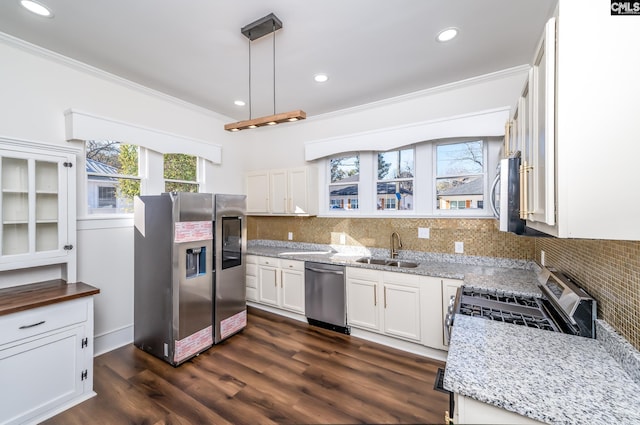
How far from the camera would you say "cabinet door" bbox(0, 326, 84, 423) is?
1729mm

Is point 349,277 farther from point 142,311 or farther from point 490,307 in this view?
point 142,311

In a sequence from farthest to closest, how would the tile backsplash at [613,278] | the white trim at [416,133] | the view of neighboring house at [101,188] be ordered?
the view of neighboring house at [101,188], the white trim at [416,133], the tile backsplash at [613,278]

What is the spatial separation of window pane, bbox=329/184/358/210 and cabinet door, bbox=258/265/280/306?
120 cm

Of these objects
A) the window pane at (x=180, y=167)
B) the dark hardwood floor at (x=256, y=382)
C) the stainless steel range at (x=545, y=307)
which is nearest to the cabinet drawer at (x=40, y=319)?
the dark hardwood floor at (x=256, y=382)

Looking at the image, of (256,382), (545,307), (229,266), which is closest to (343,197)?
(229,266)

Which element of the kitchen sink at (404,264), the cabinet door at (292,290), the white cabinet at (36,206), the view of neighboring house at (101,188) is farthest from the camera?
the cabinet door at (292,290)

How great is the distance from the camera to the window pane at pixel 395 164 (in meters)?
3.26

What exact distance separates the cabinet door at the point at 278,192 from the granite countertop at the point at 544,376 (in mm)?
2899

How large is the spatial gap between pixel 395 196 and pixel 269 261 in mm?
1811

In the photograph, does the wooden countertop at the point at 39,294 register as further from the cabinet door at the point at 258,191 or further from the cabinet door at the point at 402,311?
the cabinet door at the point at 402,311

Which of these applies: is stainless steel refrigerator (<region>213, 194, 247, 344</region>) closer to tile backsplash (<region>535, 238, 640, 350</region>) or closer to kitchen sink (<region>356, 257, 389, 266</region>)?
kitchen sink (<region>356, 257, 389, 266</region>)

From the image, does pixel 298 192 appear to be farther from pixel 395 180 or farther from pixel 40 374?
pixel 40 374

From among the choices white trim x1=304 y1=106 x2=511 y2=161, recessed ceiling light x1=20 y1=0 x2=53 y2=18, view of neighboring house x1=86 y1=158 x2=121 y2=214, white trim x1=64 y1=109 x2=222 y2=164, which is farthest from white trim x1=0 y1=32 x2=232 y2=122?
white trim x1=304 y1=106 x2=511 y2=161

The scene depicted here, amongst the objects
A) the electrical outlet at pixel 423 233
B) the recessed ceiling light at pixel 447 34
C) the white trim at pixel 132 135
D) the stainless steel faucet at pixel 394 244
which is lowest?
the stainless steel faucet at pixel 394 244
